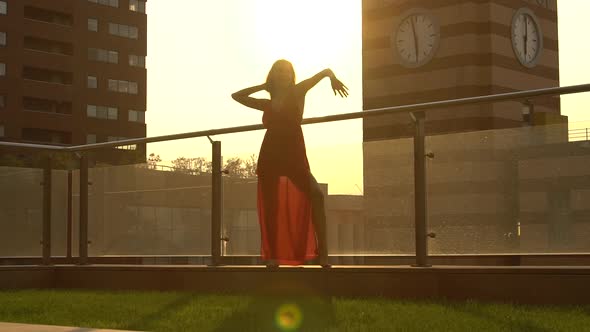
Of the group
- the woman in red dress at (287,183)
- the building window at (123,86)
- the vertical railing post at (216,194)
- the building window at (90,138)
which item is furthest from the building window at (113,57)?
the woman in red dress at (287,183)

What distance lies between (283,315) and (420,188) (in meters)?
1.96

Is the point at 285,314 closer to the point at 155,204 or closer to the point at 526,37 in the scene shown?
the point at 155,204

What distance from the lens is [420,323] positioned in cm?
588

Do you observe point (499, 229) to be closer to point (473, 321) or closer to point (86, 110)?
point (473, 321)

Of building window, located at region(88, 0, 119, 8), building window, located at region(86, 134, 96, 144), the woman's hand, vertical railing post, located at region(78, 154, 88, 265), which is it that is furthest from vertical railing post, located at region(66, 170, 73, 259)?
building window, located at region(88, 0, 119, 8)

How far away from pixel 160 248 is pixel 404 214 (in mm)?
3207

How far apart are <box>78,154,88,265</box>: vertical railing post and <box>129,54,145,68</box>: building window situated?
3399 inches

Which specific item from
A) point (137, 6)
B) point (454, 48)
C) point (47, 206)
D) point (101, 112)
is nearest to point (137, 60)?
point (137, 6)

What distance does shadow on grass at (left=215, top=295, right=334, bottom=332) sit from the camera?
240 inches

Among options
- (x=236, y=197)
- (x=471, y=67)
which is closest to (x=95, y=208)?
(x=236, y=197)

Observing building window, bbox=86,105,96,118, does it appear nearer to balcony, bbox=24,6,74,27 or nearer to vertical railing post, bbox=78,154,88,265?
balcony, bbox=24,6,74,27

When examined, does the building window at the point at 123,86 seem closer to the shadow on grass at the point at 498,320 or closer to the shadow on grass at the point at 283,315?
the shadow on grass at the point at 283,315

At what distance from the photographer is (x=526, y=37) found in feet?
163

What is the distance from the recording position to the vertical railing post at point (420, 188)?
26.2 feet
